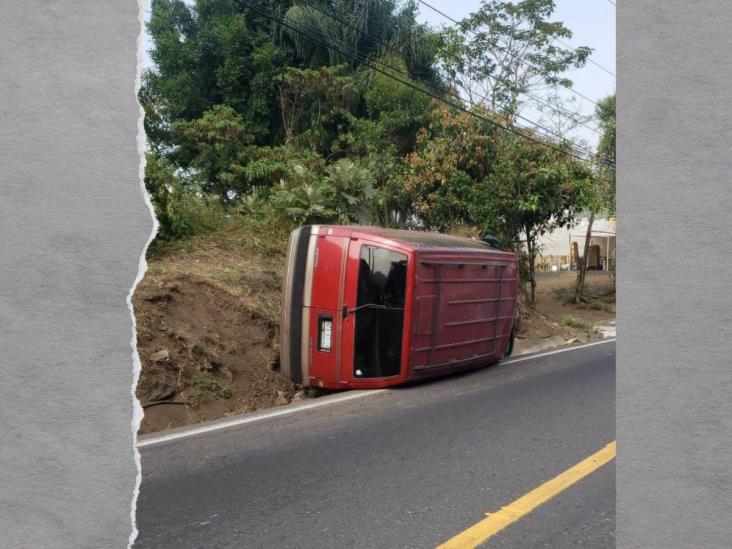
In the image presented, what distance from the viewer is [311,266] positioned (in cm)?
985

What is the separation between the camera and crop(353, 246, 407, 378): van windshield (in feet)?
31.5

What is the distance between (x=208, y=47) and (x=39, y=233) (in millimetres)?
22960

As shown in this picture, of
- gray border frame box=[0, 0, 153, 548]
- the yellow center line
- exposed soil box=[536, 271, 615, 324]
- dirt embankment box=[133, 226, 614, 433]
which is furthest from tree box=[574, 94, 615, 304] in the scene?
gray border frame box=[0, 0, 153, 548]

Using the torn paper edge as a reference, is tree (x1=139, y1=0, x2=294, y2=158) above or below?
above

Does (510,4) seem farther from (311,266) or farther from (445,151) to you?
(311,266)

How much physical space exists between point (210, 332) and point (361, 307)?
285cm

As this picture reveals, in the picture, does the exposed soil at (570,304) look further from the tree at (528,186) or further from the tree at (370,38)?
the tree at (370,38)

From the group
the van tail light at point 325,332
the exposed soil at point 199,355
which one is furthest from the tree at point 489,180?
the van tail light at point 325,332

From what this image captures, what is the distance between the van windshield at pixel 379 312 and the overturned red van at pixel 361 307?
0.01 m

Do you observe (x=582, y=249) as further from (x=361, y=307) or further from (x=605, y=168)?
(x=361, y=307)

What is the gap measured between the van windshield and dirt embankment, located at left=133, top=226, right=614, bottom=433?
1521mm

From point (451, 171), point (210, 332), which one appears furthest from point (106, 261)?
point (451, 171)

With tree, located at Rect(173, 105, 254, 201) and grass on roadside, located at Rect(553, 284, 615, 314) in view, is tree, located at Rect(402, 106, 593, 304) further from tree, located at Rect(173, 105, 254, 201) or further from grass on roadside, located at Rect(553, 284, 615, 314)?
tree, located at Rect(173, 105, 254, 201)

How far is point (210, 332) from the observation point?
11.3 meters
